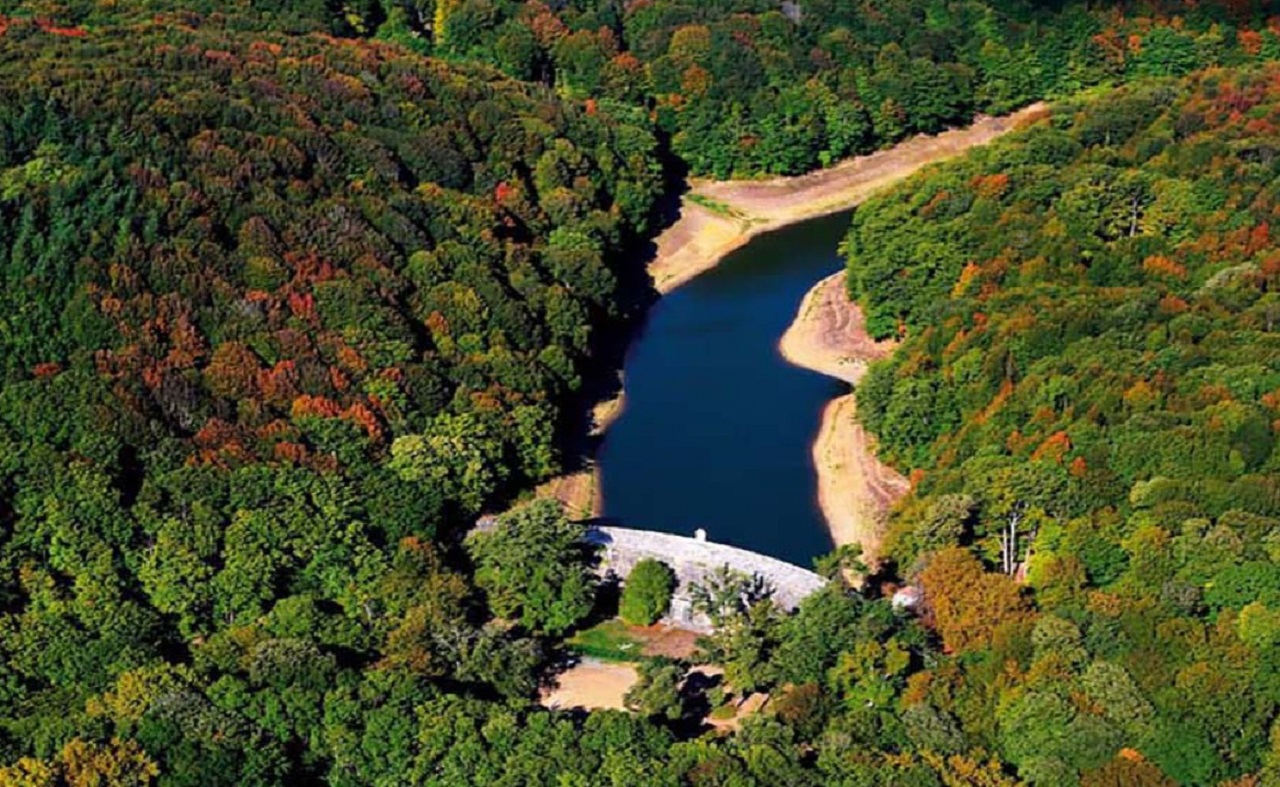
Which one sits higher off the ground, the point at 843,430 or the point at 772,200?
the point at 772,200

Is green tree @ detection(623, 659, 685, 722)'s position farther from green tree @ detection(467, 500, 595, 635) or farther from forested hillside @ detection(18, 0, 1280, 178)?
forested hillside @ detection(18, 0, 1280, 178)

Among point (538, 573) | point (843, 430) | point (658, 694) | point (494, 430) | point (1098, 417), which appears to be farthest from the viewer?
point (843, 430)

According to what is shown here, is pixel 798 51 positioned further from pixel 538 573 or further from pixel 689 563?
pixel 538 573

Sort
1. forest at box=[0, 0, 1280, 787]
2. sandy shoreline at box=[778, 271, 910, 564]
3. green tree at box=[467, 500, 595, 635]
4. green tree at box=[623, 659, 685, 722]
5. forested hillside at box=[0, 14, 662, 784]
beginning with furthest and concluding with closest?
sandy shoreline at box=[778, 271, 910, 564], green tree at box=[467, 500, 595, 635], green tree at box=[623, 659, 685, 722], forested hillside at box=[0, 14, 662, 784], forest at box=[0, 0, 1280, 787]

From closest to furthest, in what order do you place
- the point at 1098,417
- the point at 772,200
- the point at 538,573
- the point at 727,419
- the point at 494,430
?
the point at 538,573 → the point at 1098,417 → the point at 494,430 → the point at 727,419 → the point at 772,200

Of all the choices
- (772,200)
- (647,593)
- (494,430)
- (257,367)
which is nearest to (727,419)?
(494,430)

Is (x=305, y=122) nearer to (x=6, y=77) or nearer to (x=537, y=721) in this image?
(x=6, y=77)

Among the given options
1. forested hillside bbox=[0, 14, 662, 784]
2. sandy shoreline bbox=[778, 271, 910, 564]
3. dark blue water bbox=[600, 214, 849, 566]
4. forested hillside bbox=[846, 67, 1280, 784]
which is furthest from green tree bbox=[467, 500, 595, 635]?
sandy shoreline bbox=[778, 271, 910, 564]
